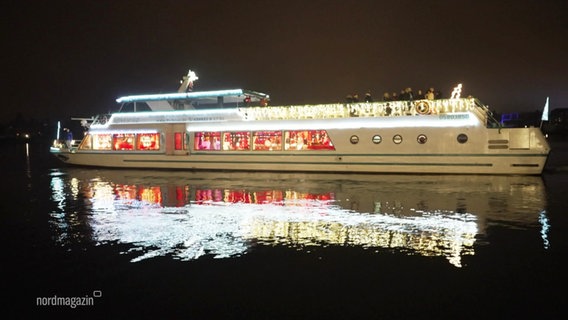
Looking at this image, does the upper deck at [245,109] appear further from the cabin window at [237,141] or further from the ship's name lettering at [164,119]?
the cabin window at [237,141]

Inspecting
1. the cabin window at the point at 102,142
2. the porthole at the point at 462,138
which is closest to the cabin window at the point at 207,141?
the cabin window at the point at 102,142

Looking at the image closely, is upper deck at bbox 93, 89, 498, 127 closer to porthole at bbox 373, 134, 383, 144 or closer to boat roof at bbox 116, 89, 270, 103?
boat roof at bbox 116, 89, 270, 103

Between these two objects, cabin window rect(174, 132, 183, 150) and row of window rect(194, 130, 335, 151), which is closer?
row of window rect(194, 130, 335, 151)

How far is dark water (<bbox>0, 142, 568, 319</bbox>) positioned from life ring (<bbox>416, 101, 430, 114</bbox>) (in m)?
8.89

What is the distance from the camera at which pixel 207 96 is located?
2783 cm

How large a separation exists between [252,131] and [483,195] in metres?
15.0

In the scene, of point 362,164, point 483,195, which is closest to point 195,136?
point 362,164

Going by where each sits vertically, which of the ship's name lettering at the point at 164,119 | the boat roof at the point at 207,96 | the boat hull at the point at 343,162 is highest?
the boat roof at the point at 207,96

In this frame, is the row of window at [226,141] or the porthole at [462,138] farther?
the row of window at [226,141]

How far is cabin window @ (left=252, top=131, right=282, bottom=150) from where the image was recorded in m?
26.5

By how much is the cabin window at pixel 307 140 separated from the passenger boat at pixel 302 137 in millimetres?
58

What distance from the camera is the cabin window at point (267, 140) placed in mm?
26548

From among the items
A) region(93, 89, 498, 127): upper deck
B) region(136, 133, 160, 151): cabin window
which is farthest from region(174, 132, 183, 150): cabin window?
region(136, 133, 160, 151): cabin window

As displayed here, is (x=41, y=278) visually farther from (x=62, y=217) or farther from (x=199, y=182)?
(x=199, y=182)
